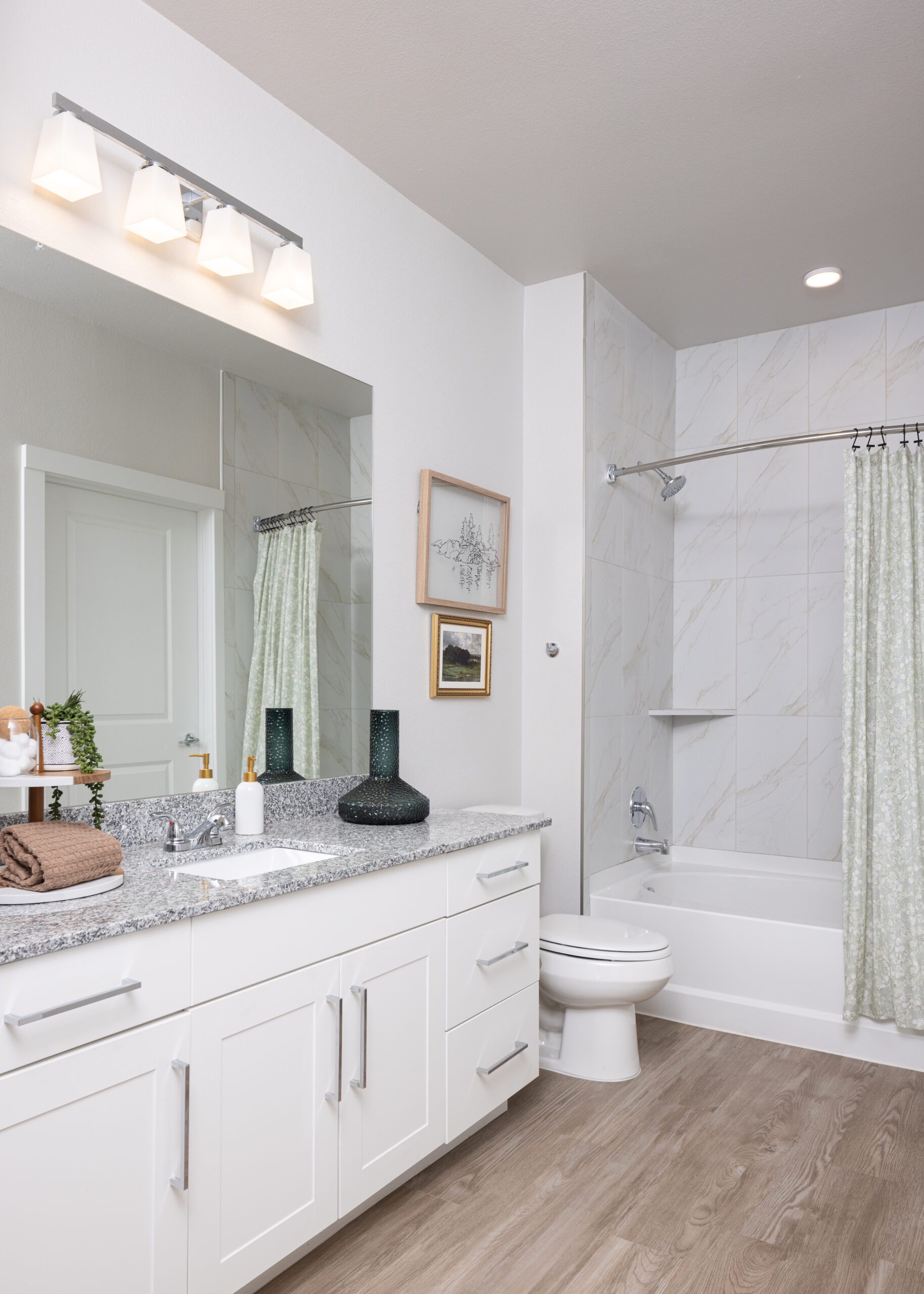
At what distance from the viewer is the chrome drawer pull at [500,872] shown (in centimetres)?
224

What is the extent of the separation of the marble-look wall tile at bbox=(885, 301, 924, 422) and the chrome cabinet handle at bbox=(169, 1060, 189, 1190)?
3.52 m

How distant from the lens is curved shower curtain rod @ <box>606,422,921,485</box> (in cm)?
292

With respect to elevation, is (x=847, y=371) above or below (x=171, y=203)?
above

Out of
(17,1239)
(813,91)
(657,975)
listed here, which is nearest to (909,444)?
(813,91)

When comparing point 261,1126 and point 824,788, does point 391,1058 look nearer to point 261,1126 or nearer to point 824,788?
point 261,1126

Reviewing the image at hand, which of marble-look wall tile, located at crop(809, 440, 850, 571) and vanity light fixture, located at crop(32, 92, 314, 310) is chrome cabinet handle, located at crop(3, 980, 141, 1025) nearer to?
vanity light fixture, located at crop(32, 92, 314, 310)

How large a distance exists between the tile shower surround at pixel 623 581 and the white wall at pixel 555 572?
43 mm

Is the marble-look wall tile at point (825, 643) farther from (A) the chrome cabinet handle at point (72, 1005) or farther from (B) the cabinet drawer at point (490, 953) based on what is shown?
(A) the chrome cabinet handle at point (72, 1005)

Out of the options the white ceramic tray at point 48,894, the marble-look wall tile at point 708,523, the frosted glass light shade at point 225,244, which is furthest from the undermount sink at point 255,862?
the marble-look wall tile at point 708,523

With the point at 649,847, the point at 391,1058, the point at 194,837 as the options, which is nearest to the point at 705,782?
the point at 649,847

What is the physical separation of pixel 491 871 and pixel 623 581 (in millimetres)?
1732

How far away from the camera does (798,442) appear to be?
3.08 meters

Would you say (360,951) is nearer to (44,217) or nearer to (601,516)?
(44,217)

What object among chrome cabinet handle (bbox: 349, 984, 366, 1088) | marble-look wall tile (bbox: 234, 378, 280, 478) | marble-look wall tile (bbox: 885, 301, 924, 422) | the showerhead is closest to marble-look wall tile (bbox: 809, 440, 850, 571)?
marble-look wall tile (bbox: 885, 301, 924, 422)
